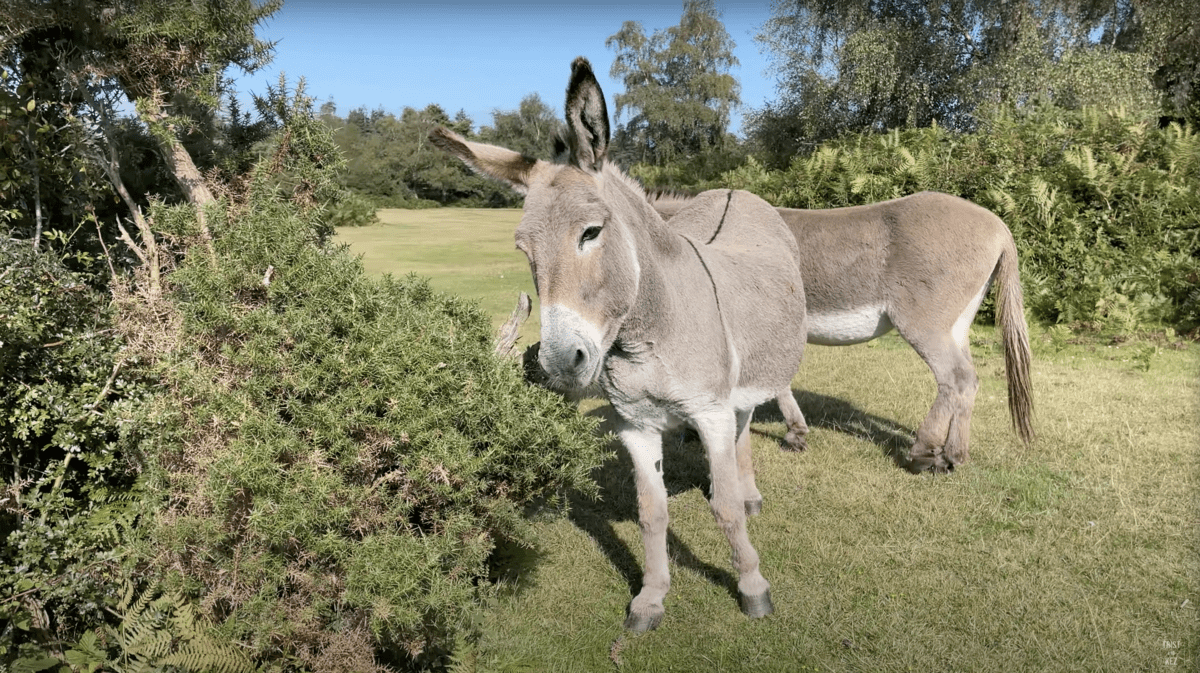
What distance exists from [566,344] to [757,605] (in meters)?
2.16

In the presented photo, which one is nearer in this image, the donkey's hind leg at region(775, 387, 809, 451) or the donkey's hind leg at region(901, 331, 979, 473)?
the donkey's hind leg at region(901, 331, 979, 473)

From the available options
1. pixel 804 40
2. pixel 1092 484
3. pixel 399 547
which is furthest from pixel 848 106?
pixel 399 547

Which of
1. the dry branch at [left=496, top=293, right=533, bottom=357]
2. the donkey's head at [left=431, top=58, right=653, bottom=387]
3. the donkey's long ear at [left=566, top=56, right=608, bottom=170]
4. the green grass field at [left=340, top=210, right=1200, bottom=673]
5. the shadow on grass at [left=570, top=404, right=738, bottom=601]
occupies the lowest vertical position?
the shadow on grass at [left=570, top=404, right=738, bottom=601]

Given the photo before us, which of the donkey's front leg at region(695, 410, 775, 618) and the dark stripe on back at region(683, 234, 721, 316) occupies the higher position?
the dark stripe on back at region(683, 234, 721, 316)

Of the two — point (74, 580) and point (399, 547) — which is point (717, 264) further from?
point (74, 580)

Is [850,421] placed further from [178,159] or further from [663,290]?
[178,159]

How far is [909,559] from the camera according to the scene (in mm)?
4516

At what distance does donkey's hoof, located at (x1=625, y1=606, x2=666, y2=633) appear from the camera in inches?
152

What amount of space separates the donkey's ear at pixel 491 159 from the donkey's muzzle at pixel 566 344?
2.39 feet

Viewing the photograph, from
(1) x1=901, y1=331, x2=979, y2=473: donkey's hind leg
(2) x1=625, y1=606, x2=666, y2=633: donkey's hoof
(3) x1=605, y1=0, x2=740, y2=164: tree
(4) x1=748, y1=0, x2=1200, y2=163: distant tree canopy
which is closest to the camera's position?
(2) x1=625, y1=606, x2=666, y2=633: donkey's hoof

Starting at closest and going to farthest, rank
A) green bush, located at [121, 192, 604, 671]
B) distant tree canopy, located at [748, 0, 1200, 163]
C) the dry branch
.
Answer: green bush, located at [121, 192, 604, 671]
the dry branch
distant tree canopy, located at [748, 0, 1200, 163]

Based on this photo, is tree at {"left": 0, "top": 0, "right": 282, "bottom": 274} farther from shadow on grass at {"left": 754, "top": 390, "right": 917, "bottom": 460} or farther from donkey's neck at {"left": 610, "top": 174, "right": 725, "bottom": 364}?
shadow on grass at {"left": 754, "top": 390, "right": 917, "bottom": 460}

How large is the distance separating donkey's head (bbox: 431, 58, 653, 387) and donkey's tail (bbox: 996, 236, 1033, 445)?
4332mm

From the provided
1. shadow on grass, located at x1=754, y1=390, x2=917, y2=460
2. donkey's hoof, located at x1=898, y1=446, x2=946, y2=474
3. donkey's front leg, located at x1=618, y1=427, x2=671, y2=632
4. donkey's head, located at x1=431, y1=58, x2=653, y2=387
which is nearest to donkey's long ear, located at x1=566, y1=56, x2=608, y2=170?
donkey's head, located at x1=431, y1=58, x2=653, y2=387
